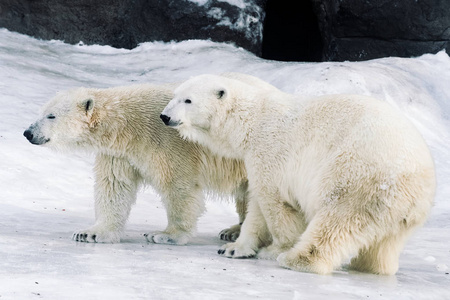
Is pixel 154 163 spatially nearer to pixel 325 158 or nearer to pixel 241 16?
pixel 325 158

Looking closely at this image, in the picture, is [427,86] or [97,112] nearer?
[97,112]

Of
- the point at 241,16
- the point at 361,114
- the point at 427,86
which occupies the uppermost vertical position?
the point at 241,16

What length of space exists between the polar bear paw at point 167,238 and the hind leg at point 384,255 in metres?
1.30

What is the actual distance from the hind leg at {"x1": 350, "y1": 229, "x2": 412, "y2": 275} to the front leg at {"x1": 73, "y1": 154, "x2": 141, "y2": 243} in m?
1.73

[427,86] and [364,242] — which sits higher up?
[427,86]

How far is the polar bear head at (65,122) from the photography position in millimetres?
4797

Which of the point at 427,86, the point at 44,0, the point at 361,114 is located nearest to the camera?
the point at 361,114

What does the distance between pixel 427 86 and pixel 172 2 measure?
14.7 ft

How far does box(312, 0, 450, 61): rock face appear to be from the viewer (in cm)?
1125

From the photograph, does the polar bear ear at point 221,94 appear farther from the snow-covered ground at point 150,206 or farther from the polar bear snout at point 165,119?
the snow-covered ground at point 150,206

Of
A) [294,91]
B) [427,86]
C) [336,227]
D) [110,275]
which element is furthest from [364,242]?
[427,86]

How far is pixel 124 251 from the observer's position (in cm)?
434

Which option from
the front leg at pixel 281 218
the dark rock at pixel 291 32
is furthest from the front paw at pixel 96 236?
the dark rock at pixel 291 32

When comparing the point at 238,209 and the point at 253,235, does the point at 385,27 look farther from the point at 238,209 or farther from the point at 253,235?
the point at 253,235
